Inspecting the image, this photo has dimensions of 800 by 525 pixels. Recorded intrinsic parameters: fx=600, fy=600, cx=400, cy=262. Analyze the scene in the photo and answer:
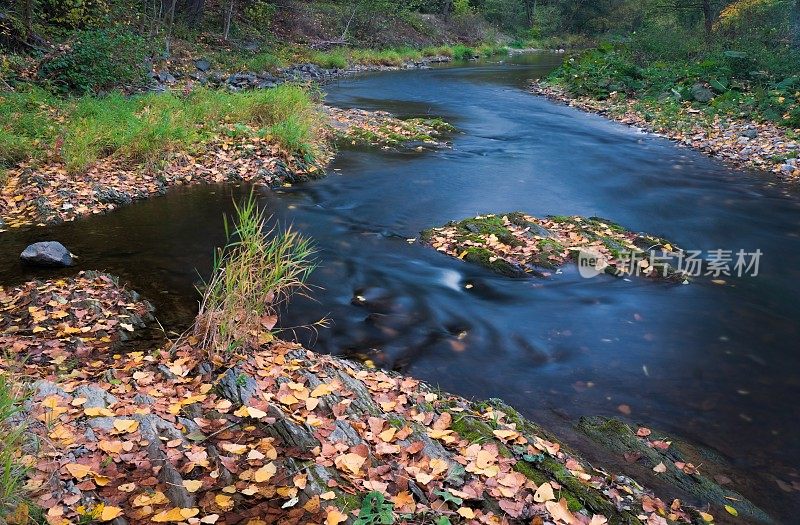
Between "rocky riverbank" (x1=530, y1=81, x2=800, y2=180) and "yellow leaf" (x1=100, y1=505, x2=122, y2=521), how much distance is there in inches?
457

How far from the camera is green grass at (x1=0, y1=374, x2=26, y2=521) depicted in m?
2.41

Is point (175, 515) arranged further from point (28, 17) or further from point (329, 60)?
point (329, 60)

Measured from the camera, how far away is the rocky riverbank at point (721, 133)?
1131 centimetres

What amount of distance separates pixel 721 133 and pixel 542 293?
31.2ft

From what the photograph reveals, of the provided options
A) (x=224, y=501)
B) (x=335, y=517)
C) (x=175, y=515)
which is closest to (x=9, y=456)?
(x=175, y=515)

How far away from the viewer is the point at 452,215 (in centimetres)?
859

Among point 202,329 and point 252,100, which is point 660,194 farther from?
point 202,329

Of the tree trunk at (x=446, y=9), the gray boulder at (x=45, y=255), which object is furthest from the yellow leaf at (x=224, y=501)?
the tree trunk at (x=446, y=9)

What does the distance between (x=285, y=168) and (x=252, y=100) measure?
2276mm

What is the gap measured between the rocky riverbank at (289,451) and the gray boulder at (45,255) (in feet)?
6.47

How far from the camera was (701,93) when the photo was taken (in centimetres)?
1538

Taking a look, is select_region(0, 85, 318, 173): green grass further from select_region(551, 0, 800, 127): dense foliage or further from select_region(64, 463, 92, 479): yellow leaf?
select_region(551, 0, 800, 127): dense foliage

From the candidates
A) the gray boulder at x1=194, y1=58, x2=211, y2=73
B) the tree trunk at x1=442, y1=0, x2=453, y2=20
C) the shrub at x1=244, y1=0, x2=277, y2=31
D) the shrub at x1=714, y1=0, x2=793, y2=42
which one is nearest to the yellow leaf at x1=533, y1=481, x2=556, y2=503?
the gray boulder at x1=194, y1=58, x2=211, y2=73

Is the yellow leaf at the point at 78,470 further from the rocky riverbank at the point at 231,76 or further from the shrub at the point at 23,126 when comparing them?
the rocky riverbank at the point at 231,76
